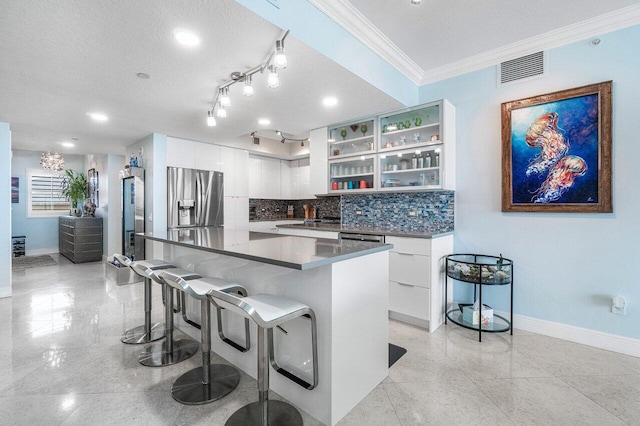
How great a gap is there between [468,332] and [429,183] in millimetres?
1646

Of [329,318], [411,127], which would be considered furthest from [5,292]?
[411,127]

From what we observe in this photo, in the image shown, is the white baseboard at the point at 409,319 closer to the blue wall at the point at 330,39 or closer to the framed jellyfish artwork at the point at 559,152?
the framed jellyfish artwork at the point at 559,152

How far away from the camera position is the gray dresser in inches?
252

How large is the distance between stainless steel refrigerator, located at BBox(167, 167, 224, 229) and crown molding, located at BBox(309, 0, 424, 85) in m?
3.45

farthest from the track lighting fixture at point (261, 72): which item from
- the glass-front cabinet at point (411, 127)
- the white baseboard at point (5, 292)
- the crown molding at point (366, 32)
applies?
the white baseboard at point (5, 292)

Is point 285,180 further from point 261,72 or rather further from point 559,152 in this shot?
point 559,152

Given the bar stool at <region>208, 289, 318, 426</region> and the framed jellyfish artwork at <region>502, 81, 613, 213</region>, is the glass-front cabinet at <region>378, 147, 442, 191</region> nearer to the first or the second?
the framed jellyfish artwork at <region>502, 81, 613, 213</region>

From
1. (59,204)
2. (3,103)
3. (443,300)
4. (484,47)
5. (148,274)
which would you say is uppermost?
(484,47)

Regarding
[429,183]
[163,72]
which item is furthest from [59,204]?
[429,183]

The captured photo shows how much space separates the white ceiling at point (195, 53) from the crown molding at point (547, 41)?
66mm

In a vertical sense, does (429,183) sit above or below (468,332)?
above

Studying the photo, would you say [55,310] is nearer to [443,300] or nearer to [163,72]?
[163,72]

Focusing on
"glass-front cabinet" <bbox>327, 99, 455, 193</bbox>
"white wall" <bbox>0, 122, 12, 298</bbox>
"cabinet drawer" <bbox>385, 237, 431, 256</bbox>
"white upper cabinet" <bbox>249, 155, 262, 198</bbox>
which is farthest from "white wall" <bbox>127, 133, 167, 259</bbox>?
"cabinet drawer" <bbox>385, 237, 431, 256</bbox>

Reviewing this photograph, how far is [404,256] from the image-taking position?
10.1 feet
